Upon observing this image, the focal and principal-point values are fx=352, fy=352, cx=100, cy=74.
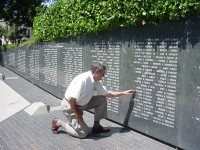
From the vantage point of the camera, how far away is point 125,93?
6910 mm

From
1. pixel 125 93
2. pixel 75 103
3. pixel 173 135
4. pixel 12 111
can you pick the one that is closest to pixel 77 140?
pixel 75 103

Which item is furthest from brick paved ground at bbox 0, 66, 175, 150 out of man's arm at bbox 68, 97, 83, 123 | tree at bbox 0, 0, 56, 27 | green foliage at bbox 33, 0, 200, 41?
tree at bbox 0, 0, 56, 27

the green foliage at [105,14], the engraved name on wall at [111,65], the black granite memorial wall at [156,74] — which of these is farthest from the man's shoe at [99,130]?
the green foliage at [105,14]

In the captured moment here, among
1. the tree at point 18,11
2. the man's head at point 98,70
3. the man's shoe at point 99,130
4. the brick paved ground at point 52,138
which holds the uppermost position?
the tree at point 18,11

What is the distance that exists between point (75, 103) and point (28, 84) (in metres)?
9.36

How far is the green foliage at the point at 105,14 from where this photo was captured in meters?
5.71

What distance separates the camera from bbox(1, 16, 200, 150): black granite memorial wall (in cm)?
548

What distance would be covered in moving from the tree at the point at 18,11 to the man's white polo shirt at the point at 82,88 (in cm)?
2847

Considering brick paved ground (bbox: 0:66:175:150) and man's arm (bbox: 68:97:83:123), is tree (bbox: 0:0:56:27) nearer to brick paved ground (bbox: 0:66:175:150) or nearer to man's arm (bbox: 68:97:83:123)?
brick paved ground (bbox: 0:66:175:150)

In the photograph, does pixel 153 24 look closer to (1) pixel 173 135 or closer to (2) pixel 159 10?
(2) pixel 159 10

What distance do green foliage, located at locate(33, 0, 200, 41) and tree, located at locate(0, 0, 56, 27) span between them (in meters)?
23.2

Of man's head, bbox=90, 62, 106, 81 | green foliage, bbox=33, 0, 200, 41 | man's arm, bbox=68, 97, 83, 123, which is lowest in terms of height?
man's arm, bbox=68, 97, 83, 123

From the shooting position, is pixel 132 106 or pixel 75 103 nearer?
pixel 75 103

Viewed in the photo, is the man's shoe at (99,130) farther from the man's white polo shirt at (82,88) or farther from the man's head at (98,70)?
the man's head at (98,70)
